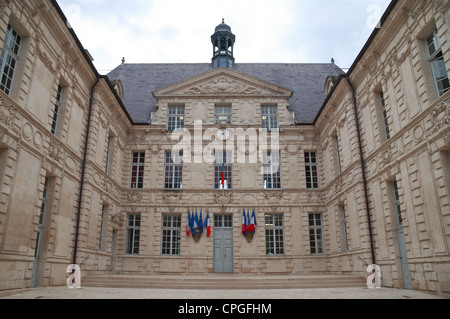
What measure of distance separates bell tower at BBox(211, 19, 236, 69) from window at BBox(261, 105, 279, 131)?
16.6 ft

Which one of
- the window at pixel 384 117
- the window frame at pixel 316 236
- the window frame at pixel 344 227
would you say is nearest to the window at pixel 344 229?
the window frame at pixel 344 227

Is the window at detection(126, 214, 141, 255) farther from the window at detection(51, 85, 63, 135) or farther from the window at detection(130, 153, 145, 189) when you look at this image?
the window at detection(51, 85, 63, 135)

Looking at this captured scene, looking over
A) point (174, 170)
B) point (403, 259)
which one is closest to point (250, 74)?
point (174, 170)

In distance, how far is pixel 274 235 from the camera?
1592 centimetres

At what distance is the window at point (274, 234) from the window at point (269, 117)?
4520 mm

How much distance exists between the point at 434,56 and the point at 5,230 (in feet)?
37.0

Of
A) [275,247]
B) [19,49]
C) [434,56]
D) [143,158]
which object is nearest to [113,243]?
[143,158]

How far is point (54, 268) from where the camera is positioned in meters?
10.1

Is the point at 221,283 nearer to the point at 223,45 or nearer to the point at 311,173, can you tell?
the point at 311,173

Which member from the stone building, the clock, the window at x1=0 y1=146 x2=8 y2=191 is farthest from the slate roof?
the window at x1=0 y1=146 x2=8 y2=191

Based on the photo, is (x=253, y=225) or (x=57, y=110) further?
(x=253, y=225)

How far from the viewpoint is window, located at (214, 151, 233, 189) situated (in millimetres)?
16703

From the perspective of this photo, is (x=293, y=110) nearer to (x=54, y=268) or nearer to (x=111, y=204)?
(x=111, y=204)

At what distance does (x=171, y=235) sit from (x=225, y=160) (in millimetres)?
4495
